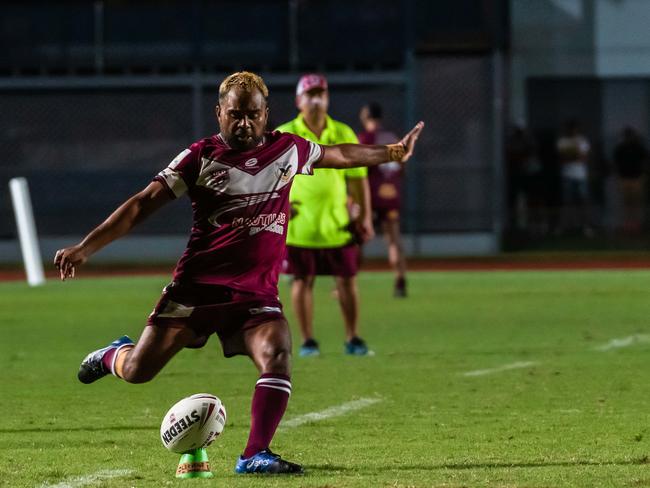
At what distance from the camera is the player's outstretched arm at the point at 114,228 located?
276 inches

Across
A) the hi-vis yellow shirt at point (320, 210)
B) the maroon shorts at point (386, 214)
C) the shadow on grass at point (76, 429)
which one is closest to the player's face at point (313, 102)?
the hi-vis yellow shirt at point (320, 210)

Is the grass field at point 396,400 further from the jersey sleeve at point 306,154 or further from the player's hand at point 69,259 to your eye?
the jersey sleeve at point 306,154

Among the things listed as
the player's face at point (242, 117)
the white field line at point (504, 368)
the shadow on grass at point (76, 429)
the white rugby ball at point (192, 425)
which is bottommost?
the white field line at point (504, 368)

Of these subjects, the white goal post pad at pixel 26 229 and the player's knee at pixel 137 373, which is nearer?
the player's knee at pixel 137 373

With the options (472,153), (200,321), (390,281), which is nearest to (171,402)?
(200,321)

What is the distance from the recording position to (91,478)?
23.2 feet

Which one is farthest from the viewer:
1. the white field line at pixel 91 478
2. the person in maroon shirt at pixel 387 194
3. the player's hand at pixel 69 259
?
the person in maroon shirt at pixel 387 194

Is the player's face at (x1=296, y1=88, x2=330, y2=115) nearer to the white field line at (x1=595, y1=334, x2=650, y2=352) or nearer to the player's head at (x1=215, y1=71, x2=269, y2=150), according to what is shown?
the white field line at (x1=595, y1=334, x2=650, y2=352)

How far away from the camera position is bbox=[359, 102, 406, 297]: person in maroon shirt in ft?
61.0

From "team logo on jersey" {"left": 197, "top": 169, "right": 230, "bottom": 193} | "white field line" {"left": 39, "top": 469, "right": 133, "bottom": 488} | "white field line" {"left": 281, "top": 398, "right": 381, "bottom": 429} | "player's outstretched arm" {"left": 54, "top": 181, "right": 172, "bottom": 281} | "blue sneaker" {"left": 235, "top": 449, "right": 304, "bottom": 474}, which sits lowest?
"white field line" {"left": 281, "top": 398, "right": 381, "bottom": 429}

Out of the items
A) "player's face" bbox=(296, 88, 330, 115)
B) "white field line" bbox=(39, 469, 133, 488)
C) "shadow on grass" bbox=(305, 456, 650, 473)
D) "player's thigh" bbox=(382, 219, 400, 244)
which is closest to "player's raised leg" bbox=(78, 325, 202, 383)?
"white field line" bbox=(39, 469, 133, 488)

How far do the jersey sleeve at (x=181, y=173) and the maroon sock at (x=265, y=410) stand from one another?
0.95 meters

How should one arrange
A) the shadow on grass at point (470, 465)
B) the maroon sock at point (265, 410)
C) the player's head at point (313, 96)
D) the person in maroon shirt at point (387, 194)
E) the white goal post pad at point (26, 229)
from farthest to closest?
the white goal post pad at point (26, 229) < the person in maroon shirt at point (387, 194) < the player's head at point (313, 96) < the shadow on grass at point (470, 465) < the maroon sock at point (265, 410)

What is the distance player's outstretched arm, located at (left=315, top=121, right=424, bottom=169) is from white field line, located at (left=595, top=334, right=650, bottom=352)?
5.51 metres
